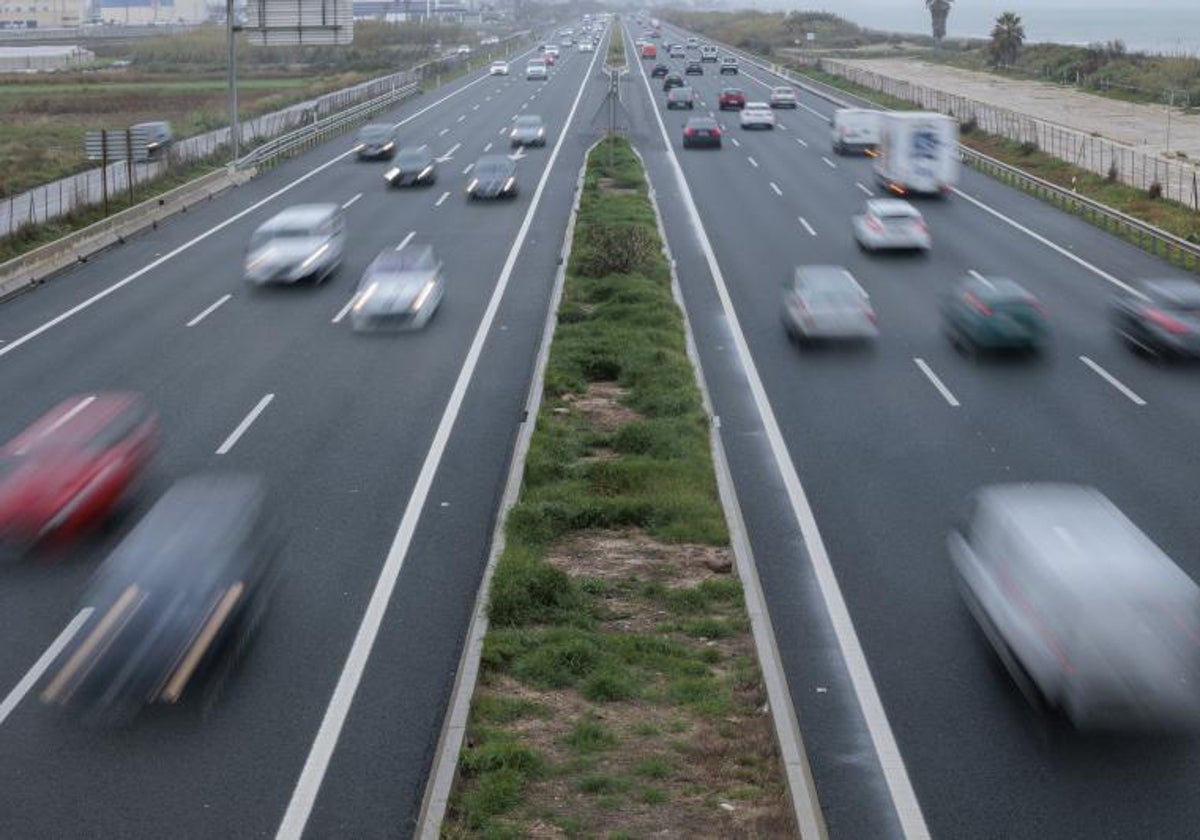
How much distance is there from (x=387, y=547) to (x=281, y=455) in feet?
13.5

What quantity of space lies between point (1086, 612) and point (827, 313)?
15410 mm

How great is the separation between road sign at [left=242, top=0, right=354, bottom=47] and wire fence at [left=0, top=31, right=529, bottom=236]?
15.9 feet

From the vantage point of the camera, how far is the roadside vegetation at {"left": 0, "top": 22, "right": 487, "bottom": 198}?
70312mm

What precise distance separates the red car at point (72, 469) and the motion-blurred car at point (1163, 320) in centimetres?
1710

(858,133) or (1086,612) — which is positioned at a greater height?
(858,133)

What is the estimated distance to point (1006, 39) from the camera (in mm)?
124500

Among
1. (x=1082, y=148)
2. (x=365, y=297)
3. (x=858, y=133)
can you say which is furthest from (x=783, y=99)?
(x=365, y=297)

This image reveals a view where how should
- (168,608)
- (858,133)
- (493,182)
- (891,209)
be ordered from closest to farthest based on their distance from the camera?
(168,608) → (891,209) → (493,182) → (858,133)

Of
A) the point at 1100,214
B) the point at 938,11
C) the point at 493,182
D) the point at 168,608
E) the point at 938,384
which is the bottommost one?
the point at 168,608

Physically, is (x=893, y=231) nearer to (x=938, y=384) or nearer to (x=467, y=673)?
(x=938, y=384)

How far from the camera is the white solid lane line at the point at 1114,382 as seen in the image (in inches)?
943

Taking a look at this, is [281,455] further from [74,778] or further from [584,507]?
[74,778]

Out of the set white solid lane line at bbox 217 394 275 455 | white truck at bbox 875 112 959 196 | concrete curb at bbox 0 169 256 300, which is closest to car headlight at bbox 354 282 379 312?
white solid lane line at bbox 217 394 275 455

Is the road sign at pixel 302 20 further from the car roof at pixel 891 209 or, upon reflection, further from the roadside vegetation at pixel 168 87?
the car roof at pixel 891 209
